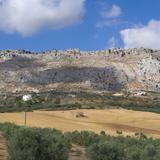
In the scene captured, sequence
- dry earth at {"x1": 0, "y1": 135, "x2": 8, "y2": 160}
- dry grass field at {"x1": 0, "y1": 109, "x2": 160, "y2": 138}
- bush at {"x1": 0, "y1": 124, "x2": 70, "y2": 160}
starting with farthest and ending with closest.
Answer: dry grass field at {"x1": 0, "y1": 109, "x2": 160, "y2": 138} < dry earth at {"x1": 0, "y1": 135, "x2": 8, "y2": 160} < bush at {"x1": 0, "y1": 124, "x2": 70, "y2": 160}

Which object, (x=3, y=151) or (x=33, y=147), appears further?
(x=3, y=151)

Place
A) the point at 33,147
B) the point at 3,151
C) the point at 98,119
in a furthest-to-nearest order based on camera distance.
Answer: the point at 98,119 → the point at 3,151 → the point at 33,147

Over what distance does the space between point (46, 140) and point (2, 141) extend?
14001 millimetres

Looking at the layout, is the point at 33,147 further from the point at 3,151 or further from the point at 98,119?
the point at 98,119

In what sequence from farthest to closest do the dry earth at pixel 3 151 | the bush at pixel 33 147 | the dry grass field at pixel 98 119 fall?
the dry grass field at pixel 98 119 → the dry earth at pixel 3 151 → the bush at pixel 33 147

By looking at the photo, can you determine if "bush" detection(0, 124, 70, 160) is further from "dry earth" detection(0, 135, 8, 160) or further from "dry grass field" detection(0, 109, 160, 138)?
"dry grass field" detection(0, 109, 160, 138)

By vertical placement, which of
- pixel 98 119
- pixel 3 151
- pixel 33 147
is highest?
pixel 98 119

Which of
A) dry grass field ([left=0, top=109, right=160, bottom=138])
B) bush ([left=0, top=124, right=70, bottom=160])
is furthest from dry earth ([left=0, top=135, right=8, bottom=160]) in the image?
dry grass field ([left=0, top=109, right=160, bottom=138])

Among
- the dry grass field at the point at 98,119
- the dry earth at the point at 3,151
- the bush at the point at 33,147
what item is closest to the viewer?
the bush at the point at 33,147

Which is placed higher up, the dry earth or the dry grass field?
the dry grass field

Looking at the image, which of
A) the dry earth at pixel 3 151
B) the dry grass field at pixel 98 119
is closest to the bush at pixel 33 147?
the dry earth at pixel 3 151

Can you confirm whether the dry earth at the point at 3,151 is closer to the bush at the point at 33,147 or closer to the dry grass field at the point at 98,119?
the bush at the point at 33,147

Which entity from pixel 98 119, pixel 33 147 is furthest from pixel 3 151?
pixel 98 119

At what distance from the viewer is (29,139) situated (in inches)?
1400
